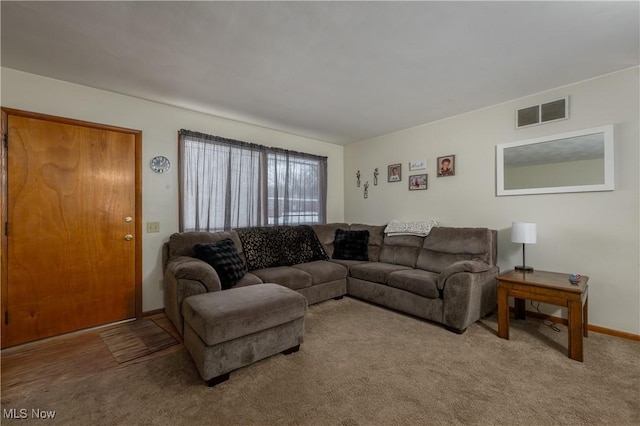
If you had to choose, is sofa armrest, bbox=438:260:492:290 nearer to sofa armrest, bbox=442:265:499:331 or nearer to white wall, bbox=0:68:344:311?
sofa armrest, bbox=442:265:499:331

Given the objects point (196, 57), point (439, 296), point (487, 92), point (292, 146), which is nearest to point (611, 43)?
point (487, 92)

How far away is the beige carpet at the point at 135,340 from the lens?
2.28 metres

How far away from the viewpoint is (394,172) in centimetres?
437

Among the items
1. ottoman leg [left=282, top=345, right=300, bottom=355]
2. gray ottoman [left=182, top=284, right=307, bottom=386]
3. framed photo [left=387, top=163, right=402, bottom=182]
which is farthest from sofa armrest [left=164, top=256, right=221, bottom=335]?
framed photo [left=387, top=163, right=402, bottom=182]

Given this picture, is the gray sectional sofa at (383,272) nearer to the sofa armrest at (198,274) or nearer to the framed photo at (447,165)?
the sofa armrest at (198,274)

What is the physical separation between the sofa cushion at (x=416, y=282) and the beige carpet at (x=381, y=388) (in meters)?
0.47

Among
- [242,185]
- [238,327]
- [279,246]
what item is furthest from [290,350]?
[242,185]

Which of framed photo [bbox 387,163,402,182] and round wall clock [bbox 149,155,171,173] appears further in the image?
framed photo [bbox 387,163,402,182]

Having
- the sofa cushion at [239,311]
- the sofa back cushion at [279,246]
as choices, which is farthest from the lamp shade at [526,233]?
the sofa back cushion at [279,246]

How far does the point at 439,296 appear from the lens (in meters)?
2.74

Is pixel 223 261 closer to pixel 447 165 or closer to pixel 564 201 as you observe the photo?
pixel 447 165

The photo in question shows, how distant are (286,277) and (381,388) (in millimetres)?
1548

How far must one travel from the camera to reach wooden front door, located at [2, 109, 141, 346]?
2.40 metres

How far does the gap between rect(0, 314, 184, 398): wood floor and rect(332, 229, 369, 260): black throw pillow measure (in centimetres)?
230
